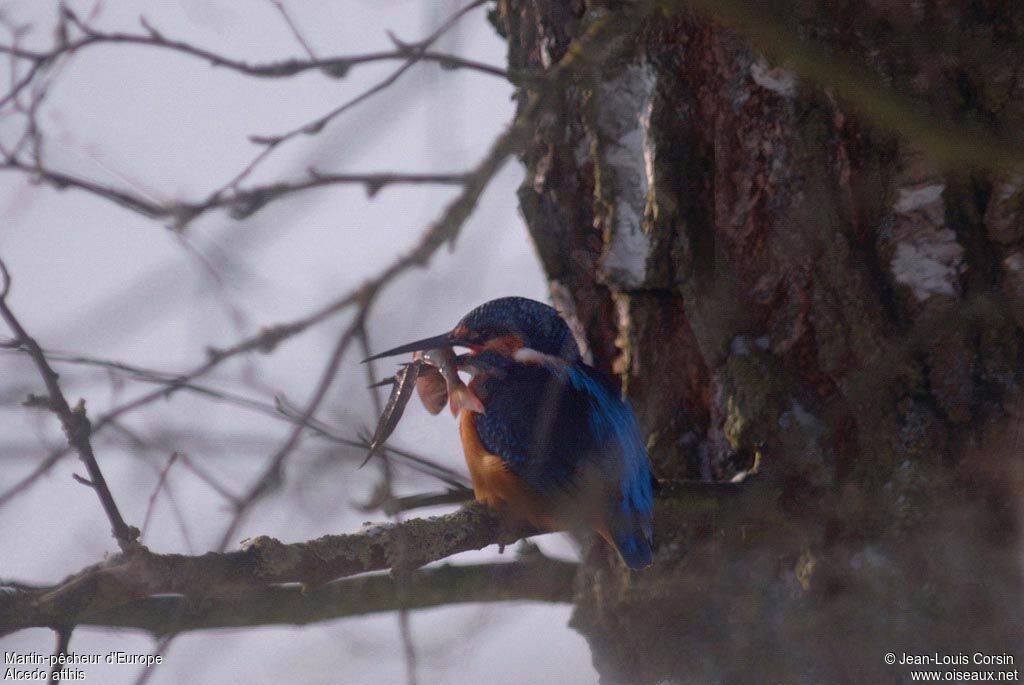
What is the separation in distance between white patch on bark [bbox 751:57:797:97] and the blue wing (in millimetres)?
967

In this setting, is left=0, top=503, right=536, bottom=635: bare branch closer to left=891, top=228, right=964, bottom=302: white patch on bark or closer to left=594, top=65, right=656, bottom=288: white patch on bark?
left=594, top=65, right=656, bottom=288: white patch on bark

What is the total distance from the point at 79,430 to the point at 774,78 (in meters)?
1.95

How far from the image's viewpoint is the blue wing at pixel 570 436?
2.84 metres

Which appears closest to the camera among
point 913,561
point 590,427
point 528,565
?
point 913,561

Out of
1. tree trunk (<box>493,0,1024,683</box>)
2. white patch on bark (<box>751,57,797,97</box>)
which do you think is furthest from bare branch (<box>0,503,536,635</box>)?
white patch on bark (<box>751,57,797,97</box>)

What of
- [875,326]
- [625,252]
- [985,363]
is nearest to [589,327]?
[625,252]

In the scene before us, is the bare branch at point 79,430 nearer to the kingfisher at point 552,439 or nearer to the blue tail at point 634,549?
the kingfisher at point 552,439

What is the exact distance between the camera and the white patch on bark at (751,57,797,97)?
283 cm

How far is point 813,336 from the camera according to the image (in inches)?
112

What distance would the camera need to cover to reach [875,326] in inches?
108

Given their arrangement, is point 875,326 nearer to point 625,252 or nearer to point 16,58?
point 625,252

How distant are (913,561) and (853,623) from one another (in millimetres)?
213

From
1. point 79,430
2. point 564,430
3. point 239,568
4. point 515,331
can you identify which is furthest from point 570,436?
point 79,430

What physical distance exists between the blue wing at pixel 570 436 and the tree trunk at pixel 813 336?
0.39 ft
